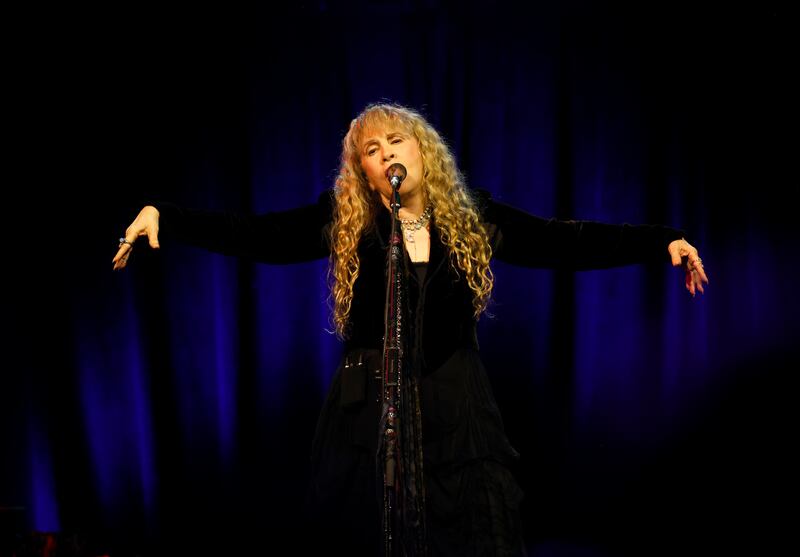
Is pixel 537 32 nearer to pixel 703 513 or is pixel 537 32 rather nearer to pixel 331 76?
pixel 331 76

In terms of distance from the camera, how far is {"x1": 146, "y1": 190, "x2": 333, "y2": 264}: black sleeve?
2.14m

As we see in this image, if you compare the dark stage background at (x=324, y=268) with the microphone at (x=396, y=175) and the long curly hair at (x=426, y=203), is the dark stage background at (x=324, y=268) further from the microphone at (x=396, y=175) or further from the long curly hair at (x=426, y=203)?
the microphone at (x=396, y=175)

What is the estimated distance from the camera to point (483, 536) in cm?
198

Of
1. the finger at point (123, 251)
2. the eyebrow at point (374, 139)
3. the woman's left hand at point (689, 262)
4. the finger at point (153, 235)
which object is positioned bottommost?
the woman's left hand at point (689, 262)

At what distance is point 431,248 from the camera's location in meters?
2.22

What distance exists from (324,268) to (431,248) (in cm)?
112

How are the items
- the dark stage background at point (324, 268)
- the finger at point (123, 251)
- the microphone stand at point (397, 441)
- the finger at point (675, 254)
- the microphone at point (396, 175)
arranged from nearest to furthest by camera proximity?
the microphone stand at point (397, 441) < the microphone at point (396, 175) < the finger at point (123, 251) < the finger at point (675, 254) < the dark stage background at point (324, 268)

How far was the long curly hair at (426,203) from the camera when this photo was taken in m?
2.23

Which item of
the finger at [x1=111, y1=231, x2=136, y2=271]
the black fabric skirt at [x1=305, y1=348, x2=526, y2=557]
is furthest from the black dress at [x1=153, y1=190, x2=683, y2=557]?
the finger at [x1=111, y1=231, x2=136, y2=271]

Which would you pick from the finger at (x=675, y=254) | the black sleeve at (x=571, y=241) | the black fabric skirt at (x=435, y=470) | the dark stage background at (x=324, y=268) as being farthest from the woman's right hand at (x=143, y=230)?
the finger at (x=675, y=254)

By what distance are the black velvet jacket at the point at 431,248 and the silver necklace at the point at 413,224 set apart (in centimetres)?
6

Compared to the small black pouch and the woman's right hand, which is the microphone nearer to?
the small black pouch

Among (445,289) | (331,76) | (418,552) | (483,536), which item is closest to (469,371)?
(445,289)

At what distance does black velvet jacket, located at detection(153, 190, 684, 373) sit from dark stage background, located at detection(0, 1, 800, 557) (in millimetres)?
801
